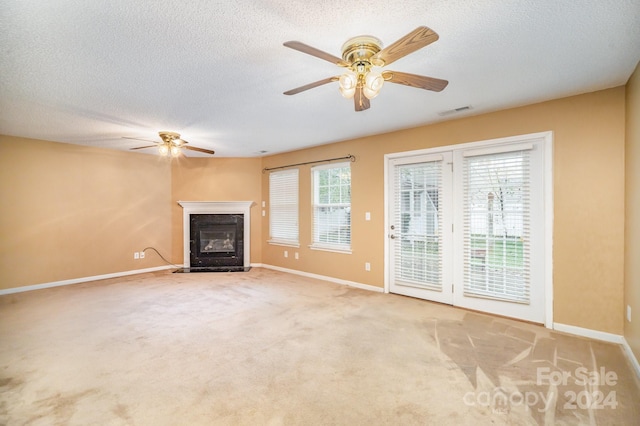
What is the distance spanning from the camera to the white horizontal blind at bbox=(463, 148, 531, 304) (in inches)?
128

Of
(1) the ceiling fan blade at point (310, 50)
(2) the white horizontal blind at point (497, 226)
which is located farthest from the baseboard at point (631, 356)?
(1) the ceiling fan blade at point (310, 50)

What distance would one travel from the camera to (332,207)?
5168 mm

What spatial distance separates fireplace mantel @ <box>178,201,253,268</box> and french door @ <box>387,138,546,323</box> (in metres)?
3.28

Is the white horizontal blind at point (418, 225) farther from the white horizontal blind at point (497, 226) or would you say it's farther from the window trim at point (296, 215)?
the window trim at point (296, 215)

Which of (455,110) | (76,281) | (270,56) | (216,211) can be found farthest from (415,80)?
(76,281)

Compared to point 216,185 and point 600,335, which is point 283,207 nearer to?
point 216,185

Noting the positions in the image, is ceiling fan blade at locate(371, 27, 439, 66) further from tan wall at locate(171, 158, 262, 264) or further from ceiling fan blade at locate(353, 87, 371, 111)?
tan wall at locate(171, 158, 262, 264)

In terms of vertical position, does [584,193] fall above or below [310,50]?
below

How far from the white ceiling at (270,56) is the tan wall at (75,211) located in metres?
1.13

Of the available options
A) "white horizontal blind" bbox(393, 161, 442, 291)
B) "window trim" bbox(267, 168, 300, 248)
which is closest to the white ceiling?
"white horizontal blind" bbox(393, 161, 442, 291)

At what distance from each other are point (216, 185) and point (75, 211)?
246 cm

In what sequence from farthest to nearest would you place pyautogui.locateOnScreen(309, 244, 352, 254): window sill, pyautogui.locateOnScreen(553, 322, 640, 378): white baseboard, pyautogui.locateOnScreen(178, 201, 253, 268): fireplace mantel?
pyautogui.locateOnScreen(178, 201, 253, 268): fireplace mantel
pyautogui.locateOnScreen(309, 244, 352, 254): window sill
pyautogui.locateOnScreen(553, 322, 640, 378): white baseboard

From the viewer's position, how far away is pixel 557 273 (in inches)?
120

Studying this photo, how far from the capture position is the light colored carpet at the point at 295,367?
5.89 feet
